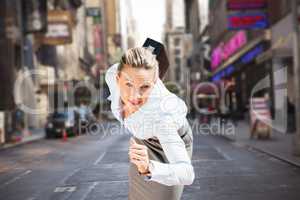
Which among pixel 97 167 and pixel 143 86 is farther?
pixel 97 167

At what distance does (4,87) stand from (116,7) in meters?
147

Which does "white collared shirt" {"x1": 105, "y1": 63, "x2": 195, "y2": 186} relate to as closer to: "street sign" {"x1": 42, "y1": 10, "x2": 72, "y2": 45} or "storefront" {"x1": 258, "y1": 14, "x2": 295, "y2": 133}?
"storefront" {"x1": 258, "y1": 14, "x2": 295, "y2": 133}

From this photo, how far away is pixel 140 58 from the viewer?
250 cm

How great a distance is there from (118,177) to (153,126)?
10.0m

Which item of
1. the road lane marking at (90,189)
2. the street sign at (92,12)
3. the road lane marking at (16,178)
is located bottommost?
the road lane marking at (16,178)

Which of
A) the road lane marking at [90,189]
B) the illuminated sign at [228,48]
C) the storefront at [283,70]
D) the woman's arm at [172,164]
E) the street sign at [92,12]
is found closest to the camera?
the woman's arm at [172,164]

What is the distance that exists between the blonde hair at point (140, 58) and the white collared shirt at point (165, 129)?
13 cm

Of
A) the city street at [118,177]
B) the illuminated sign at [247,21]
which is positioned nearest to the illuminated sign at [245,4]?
the illuminated sign at [247,21]

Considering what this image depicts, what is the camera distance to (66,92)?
5794 cm

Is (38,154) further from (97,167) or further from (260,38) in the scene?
(260,38)

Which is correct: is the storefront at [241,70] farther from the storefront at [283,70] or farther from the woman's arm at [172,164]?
the woman's arm at [172,164]

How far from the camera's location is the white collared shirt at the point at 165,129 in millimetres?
2434

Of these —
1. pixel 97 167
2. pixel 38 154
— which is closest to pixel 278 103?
pixel 38 154

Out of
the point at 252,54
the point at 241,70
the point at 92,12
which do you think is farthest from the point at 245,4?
the point at 92,12
